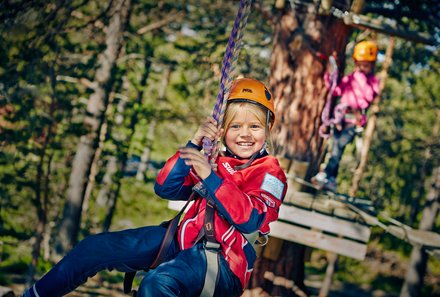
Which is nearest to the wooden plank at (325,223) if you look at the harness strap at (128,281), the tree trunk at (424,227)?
the harness strap at (128,281)

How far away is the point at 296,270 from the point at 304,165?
52.5 inches

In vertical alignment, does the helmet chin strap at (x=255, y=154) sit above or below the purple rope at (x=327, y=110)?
below

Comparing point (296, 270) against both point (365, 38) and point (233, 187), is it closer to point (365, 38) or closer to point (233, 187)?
point (233, 187)

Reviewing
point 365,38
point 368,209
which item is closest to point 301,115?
point 368,209

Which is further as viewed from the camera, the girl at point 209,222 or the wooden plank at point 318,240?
the wooden plank at point 318,240

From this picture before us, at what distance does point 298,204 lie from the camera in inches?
212

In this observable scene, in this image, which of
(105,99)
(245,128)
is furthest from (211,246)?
(105,99)

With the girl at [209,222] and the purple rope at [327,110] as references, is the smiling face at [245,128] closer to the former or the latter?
the girl at [209,222]

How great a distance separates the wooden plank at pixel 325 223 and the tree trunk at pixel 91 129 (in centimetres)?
590

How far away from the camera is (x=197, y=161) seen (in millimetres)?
2592

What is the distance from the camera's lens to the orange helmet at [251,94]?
9.87 feet

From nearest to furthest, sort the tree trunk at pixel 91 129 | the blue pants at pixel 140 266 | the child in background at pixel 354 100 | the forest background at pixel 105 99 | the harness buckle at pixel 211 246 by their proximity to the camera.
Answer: the blue pants at pixel 140 266
the harness buckle at pixel 211 246
the child in background at pixel 354 100
the forest background at pixel 105 99
the tree trunk at pixel 91 129

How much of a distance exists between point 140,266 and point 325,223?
284 centimetres

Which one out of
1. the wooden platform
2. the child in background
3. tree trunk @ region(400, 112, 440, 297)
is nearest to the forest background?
the child in background
